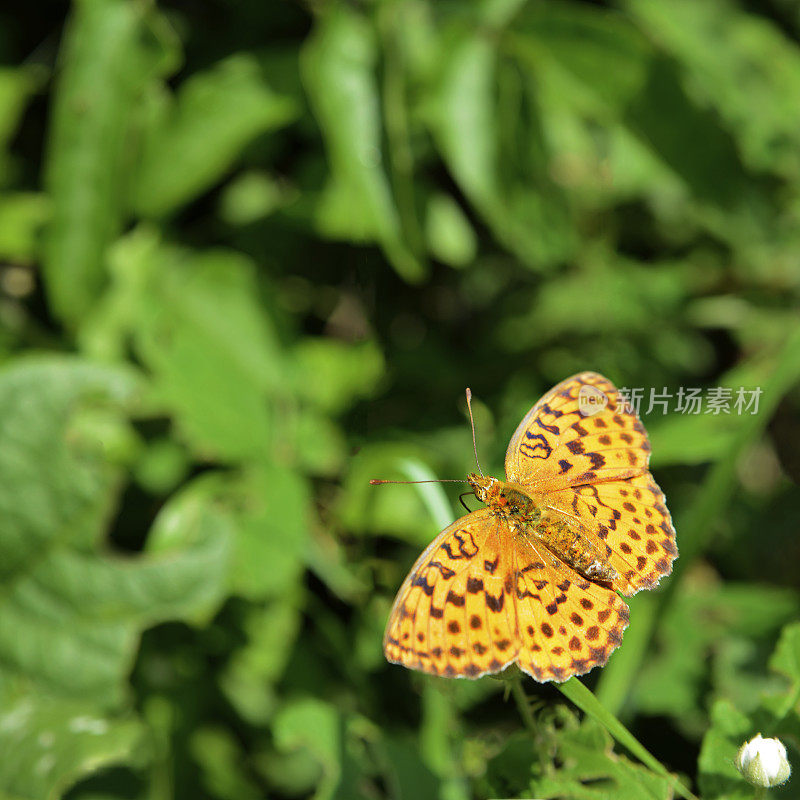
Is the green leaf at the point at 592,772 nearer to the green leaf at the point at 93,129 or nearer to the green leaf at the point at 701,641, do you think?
the green leaf at the point at 701,641

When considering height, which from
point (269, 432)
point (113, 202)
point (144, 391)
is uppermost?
point (113, 202)

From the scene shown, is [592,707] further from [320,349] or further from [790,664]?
[320,349]

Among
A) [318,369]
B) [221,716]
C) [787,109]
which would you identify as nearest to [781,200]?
[787,109]

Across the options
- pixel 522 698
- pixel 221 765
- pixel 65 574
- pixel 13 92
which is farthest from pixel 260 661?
Answer: pixel 13 92

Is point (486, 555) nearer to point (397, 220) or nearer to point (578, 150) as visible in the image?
point (397, 220)

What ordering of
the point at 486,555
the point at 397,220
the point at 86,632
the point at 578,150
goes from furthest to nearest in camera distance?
the point at 578,150 → the point at 397,220 → the point at 86,632 → the point at 486,555

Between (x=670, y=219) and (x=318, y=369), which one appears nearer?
(x=318, y=369)
